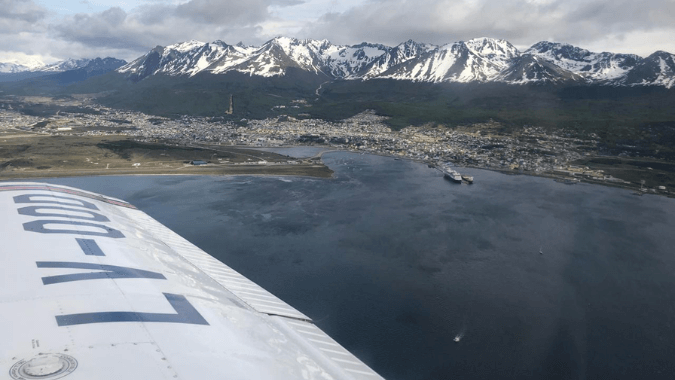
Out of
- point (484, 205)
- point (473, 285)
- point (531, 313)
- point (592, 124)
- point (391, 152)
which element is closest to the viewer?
point (531, 313)

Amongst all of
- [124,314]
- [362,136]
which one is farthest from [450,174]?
[124,314]

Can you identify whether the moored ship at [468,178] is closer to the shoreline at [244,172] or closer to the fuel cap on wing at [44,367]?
the shoreline at [244,172]

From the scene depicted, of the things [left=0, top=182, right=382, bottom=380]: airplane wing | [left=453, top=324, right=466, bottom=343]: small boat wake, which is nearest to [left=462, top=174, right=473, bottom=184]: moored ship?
[left=453, top=324, right=466, bottom=343]: small boat wake

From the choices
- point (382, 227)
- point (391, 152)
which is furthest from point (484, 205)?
point (391, 152)

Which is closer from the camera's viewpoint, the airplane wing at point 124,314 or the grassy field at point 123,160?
the airplane wing at point 124,314

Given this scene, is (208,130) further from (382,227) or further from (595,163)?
(595,163)

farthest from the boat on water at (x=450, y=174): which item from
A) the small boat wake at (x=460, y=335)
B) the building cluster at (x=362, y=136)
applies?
the small boat wake at (x=460, y=335)

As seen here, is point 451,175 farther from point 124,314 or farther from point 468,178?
point 124,314

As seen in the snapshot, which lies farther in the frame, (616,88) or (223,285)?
(616,88)
